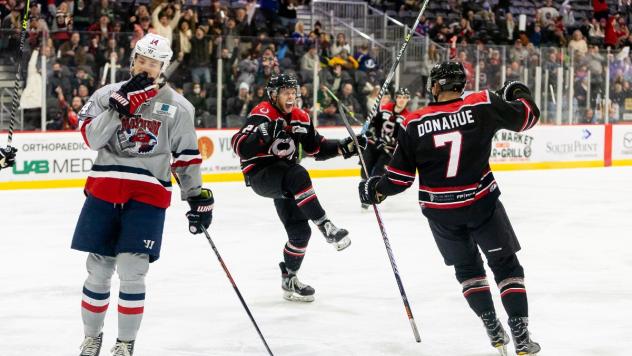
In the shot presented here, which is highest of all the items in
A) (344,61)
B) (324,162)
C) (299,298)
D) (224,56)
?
(224,56)

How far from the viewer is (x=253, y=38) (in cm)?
1220

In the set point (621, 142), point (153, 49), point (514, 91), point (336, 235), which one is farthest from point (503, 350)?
point (621, 142)

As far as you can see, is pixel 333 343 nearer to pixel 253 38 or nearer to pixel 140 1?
pixel 253 38

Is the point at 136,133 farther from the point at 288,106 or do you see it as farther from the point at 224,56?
the point at 224,56

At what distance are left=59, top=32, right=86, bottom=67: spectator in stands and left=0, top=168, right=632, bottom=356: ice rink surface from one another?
2.01 metres

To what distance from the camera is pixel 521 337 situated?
4.00 m

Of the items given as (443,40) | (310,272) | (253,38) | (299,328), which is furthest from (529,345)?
(443,40)

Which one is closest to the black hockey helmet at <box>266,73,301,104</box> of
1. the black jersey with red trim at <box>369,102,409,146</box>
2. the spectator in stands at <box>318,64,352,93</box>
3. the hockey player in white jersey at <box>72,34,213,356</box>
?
the hockey player in white jersey at <box>72,34,213,356</box>

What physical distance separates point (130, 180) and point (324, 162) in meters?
8.82

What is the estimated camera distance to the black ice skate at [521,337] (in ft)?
13.1

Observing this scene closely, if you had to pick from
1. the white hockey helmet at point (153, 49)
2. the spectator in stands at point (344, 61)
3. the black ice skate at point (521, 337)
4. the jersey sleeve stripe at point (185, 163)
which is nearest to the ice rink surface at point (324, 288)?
the black ice skate at point (521, 337)

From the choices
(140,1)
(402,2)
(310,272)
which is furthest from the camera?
(402,2)

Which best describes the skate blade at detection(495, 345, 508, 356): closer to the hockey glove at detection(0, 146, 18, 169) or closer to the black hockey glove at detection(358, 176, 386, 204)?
the black hockey glove at detection(358, 176, 386, 204)

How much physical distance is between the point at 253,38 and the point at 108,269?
28.4 ft
